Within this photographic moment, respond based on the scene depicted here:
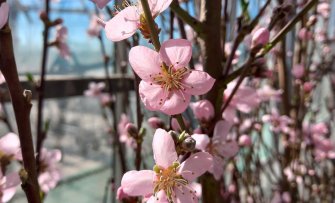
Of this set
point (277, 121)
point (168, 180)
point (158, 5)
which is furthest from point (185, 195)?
point (277, 121)

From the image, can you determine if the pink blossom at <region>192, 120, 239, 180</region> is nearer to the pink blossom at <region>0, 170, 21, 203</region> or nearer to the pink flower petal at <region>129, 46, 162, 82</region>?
the pink flower petal at <region>129, 46, 162, 82</region>

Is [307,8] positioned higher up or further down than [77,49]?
higher up

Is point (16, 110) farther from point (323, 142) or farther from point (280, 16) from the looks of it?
point (323, 142)

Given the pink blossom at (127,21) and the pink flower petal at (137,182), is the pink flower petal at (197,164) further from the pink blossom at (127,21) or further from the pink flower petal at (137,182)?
the pink blossom at (127,21)

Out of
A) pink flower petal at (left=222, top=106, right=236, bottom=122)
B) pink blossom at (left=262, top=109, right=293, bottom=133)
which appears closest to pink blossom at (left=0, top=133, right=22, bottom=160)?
pink flower petal at (left=222, top=106, right=236, bottom=122)

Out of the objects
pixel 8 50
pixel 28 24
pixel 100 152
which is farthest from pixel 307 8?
pixel 100 152

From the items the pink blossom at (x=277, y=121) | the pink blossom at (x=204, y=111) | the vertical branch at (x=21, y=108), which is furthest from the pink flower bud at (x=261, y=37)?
the pink blossom at (x=277, y=121)
